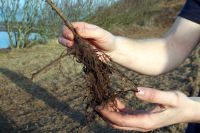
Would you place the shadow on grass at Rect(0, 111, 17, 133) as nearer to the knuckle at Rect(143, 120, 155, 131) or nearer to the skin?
the skin

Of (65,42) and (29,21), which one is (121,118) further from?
(29,21)

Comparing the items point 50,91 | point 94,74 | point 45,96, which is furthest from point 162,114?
point 50,91

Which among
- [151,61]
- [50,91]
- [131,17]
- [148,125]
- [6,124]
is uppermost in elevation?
[151,61]

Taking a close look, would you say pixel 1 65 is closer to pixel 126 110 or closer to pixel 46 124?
pixel 46 124

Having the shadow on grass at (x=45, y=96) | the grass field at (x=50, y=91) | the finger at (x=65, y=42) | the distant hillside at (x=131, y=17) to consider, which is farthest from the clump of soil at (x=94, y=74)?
the distant hillside at (x=131, y=17)

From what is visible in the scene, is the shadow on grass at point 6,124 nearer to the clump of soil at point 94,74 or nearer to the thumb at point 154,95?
the clump of soil at point 94,74

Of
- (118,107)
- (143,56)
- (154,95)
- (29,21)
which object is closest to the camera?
(154,95)

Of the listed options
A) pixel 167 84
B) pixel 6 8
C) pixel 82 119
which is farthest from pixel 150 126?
pixel 6 8
